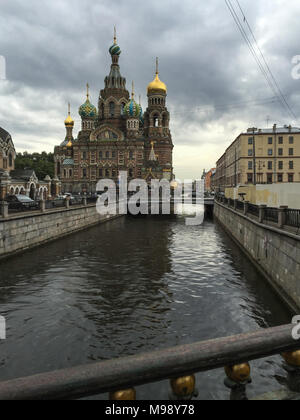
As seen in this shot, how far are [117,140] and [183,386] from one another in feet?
245

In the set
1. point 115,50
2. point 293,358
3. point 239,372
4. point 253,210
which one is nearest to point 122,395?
point 239,372

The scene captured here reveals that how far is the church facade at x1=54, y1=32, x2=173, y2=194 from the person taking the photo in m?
74.4

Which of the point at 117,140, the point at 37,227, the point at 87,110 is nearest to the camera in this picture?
the point at 37,227

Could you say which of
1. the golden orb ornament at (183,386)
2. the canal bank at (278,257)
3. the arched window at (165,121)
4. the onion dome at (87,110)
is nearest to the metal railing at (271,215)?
the canal bank at (278,257)

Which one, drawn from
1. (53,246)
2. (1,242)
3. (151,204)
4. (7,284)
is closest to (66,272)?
(7,284)

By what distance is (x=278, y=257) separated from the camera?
467 inches

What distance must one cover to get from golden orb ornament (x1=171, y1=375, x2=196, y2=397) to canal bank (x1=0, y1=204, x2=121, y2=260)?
52.2 feet

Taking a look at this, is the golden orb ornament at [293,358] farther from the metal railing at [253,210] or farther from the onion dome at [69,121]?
the onion dome at [69,121]

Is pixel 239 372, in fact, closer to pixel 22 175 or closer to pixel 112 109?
pixel 22 175

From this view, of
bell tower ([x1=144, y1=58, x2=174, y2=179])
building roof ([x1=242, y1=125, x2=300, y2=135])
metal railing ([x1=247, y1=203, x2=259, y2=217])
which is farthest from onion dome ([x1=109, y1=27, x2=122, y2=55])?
metal railing ([x1=247, y1=203, x2=259, y2=217])

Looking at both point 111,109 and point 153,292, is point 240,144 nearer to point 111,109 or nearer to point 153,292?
point 111,109

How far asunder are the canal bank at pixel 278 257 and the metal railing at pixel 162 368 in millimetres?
7627

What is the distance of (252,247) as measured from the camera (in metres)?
17.1

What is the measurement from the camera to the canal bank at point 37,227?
55.9 feet
